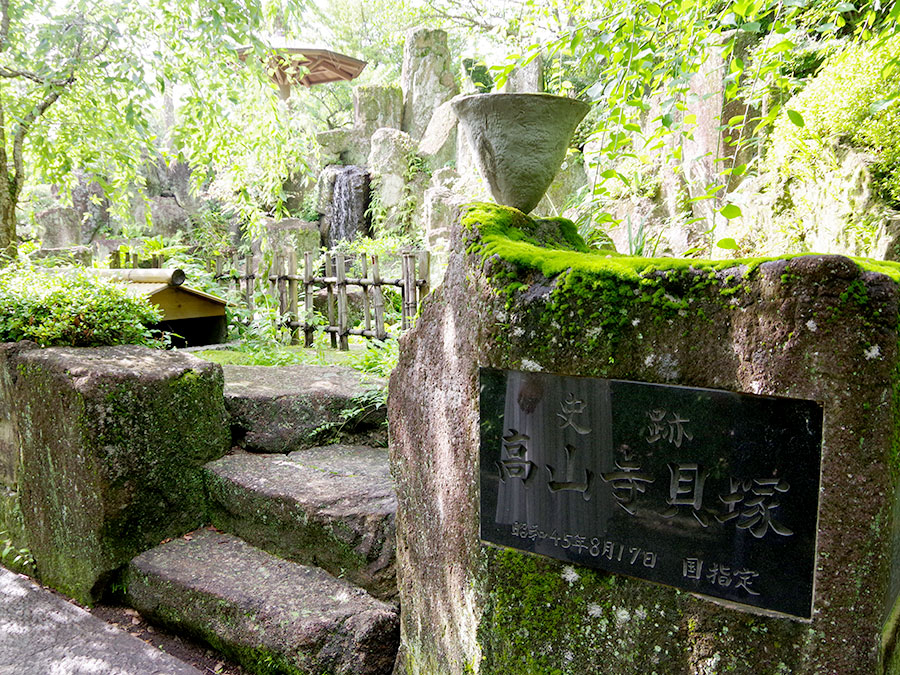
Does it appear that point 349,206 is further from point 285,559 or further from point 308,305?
point 285,559

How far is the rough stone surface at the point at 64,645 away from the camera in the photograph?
2271 mm

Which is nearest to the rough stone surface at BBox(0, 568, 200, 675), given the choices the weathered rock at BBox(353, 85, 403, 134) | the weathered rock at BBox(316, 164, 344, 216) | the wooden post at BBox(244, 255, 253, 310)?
the wooden post at BBox(244, 255, 253, 310)

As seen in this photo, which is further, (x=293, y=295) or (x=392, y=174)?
(x=392, y=174)

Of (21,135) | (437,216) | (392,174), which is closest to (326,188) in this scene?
(392,174)

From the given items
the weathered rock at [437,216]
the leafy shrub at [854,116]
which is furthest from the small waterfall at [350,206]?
the leafy shrub at [854,116]

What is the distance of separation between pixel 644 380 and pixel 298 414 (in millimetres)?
2296

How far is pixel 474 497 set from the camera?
1785 millimetres

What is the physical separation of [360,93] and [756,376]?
16.8 meters

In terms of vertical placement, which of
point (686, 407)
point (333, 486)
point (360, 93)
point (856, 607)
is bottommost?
point (333, 486)

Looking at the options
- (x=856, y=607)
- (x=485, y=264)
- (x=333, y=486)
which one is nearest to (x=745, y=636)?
Answer: (x=856, y=607)

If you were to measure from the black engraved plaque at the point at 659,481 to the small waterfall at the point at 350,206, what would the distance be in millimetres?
13242

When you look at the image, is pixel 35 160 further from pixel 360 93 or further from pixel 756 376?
pixel 360 93

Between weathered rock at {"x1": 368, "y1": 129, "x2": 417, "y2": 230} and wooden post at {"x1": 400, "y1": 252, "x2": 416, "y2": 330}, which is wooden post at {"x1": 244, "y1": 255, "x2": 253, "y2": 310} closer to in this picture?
wooden post at {"x1": 400, "y1": 252, "x2": 416, "y2": 330}

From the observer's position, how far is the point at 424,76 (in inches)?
635
